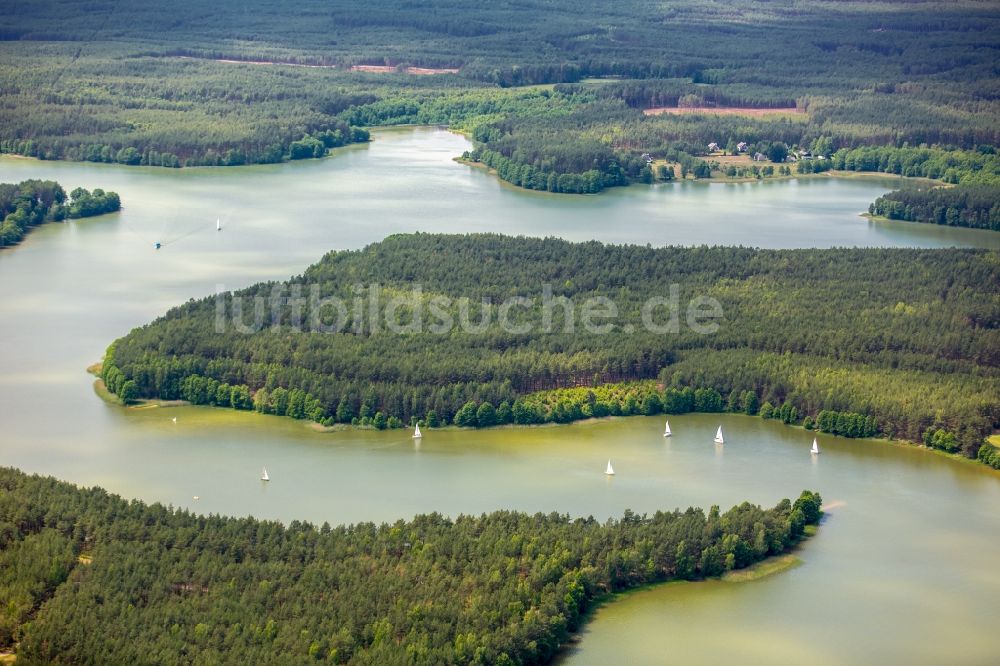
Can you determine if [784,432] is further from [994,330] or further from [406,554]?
[406,554]

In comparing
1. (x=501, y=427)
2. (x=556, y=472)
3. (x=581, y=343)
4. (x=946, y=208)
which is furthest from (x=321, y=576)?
(x=946, y=208)

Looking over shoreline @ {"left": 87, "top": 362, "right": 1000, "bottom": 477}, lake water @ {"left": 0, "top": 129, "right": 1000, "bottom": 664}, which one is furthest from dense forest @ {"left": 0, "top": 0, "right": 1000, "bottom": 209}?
shoreline @ {"left": 87, "top": 362, "right": 1000, "bottom": 477}

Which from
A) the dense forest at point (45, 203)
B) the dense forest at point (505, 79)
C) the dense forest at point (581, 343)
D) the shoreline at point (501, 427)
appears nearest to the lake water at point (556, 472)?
the shoreline at point (501, 427)

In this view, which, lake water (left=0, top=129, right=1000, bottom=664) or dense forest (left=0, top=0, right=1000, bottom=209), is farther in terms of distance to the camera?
dense forest (left=0, top=0, right=1000, bottom=209)

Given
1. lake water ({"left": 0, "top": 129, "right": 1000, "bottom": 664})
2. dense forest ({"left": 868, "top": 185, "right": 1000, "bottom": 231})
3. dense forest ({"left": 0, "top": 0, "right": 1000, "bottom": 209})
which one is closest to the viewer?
lake water ({"left": 0, "top": 129, "right": 1000, "bottom": 664})

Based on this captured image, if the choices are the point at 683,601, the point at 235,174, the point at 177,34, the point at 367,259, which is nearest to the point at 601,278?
the point at 367,259

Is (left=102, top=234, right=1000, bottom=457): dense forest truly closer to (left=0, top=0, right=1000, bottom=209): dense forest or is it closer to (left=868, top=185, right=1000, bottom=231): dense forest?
(left=868, top=185, right=1000, bottom=231): dense forest

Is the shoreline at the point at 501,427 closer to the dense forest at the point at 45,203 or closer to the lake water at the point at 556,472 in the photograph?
the lake water at the point at 556,472
